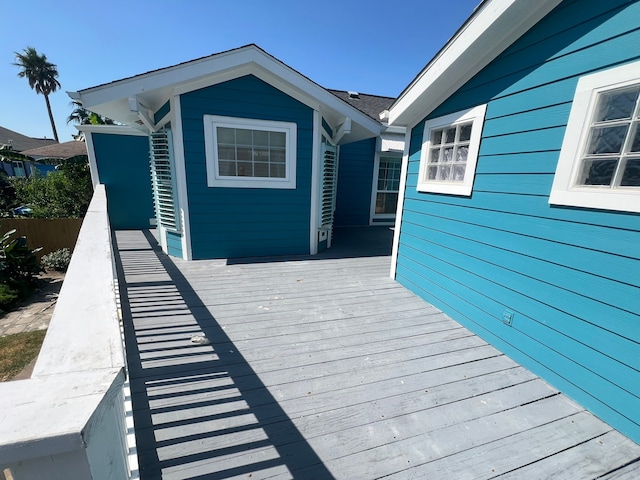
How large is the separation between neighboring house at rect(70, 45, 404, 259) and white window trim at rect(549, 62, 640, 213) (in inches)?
124

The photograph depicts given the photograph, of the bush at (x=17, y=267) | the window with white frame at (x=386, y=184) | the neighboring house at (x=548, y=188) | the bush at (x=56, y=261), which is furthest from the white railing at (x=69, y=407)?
the window with white frame at (x=386, y=184)

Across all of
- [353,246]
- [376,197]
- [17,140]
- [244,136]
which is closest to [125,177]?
[244,136]

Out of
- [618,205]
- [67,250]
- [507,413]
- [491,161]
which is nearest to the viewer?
[618,205]

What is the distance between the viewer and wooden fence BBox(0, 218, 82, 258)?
6.07 m

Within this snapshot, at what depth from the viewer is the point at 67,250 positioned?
6453 mm

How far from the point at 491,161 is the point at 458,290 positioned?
132cm

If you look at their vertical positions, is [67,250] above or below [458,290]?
below

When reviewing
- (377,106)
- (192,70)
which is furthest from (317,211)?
(377,106)

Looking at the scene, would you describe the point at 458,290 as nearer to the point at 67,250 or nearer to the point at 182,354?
the point at 182,354

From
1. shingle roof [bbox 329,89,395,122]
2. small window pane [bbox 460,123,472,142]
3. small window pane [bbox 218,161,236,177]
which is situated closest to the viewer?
small window pane [bbox 460,123,472,142]

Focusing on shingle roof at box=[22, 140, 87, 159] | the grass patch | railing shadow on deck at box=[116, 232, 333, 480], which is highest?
shingle roof at box=[22, 140, 87, 159]

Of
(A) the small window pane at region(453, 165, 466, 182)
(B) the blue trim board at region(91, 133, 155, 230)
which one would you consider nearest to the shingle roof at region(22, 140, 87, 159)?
(B) the blue trim board at region(91, 133, 155, 230)

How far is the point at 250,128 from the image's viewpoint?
4.20 metres

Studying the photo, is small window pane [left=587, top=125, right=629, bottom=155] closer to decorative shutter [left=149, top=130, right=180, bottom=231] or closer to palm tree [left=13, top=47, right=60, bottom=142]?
decorative shutter [left=149, top=130, right=180, bottom=231]
